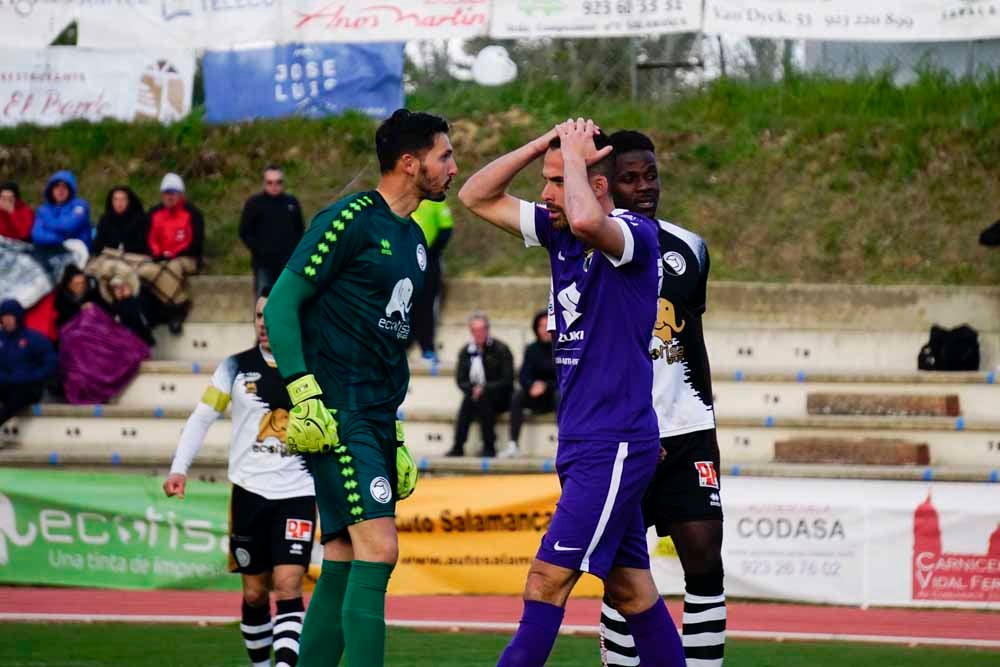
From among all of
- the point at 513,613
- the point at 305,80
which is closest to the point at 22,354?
the point at 305,80

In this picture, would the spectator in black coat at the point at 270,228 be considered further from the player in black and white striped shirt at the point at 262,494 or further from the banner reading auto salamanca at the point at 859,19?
the player in black and white striped shirt at the point at 262,494

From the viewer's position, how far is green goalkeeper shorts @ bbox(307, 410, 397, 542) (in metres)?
6.23

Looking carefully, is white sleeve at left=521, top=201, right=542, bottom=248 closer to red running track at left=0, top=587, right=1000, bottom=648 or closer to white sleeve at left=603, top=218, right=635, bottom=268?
white sleeve at left=603, top=218, right=635, bottom=268

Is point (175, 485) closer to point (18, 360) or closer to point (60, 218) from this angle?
point (18, 360)

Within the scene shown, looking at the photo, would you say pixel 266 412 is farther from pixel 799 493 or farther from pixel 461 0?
pixel 461 0

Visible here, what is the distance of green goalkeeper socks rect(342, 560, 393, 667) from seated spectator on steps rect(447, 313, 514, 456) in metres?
9.22

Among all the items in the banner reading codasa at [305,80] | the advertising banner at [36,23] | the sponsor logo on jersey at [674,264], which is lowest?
the sponsor logo on jersey at [674,264]

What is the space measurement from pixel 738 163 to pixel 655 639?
1416 centimetres

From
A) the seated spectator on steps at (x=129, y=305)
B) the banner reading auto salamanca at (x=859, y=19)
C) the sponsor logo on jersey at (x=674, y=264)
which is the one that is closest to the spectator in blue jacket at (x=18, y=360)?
the seated spectator on steps at (x=129, y=305)

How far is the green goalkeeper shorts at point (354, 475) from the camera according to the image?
6.23m

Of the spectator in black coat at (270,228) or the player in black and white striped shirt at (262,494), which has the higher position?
the spectator in black coat at (270,228)

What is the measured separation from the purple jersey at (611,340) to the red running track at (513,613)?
19.2 ft

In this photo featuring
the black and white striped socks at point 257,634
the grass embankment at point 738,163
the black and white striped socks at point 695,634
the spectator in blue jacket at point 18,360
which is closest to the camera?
the black and white striped socks at point 695,634

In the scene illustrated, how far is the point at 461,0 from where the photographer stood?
18359 millimetres
